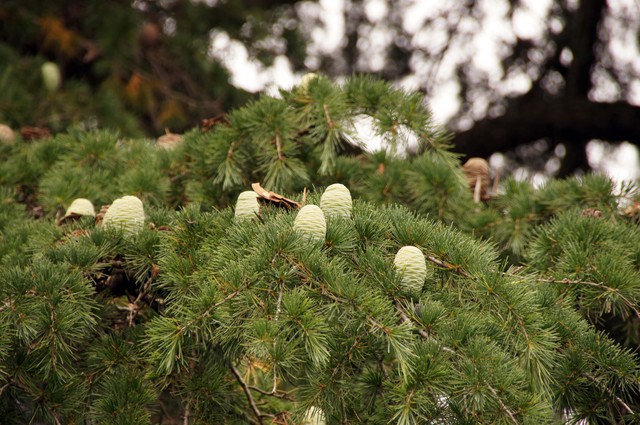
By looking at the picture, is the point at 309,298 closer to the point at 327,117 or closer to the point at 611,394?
the point at 611,394

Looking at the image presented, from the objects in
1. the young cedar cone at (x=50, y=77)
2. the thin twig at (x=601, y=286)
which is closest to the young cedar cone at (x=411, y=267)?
the thin twig at (x=601, y=286)

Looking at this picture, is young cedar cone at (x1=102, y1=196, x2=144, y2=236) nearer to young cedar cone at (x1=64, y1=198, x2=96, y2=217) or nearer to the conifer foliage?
the conifer foliage

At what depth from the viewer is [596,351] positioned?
1678 mm

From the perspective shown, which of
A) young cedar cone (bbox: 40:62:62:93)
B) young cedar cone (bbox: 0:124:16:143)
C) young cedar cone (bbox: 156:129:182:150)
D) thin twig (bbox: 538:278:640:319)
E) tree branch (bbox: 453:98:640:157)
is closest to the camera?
thin twig (bbox: 538:278:640:319)

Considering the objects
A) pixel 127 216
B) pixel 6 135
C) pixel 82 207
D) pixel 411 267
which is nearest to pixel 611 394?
pixel 411 267

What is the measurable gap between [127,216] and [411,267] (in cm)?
75

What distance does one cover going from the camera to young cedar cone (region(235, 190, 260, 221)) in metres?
1.75

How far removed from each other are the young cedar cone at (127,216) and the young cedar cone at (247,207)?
29 cm

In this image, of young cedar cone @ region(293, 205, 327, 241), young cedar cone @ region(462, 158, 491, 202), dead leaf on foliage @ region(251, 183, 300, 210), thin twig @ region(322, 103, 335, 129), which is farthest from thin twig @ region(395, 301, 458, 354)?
young cedar cone @ region(462, 158, 491, 202)

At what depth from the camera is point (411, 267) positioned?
1546 mm

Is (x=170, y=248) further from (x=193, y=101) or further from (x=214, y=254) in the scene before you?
(x=193, y=101)

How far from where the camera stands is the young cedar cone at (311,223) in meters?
1.56

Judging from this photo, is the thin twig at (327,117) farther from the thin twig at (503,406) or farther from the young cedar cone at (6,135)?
the young cedar cone at (6,135)

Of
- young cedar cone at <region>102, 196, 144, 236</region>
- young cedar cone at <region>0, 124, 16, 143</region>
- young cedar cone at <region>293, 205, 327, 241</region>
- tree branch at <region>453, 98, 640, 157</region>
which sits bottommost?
tree branch at <region>453, 98, 640, 157</region>
